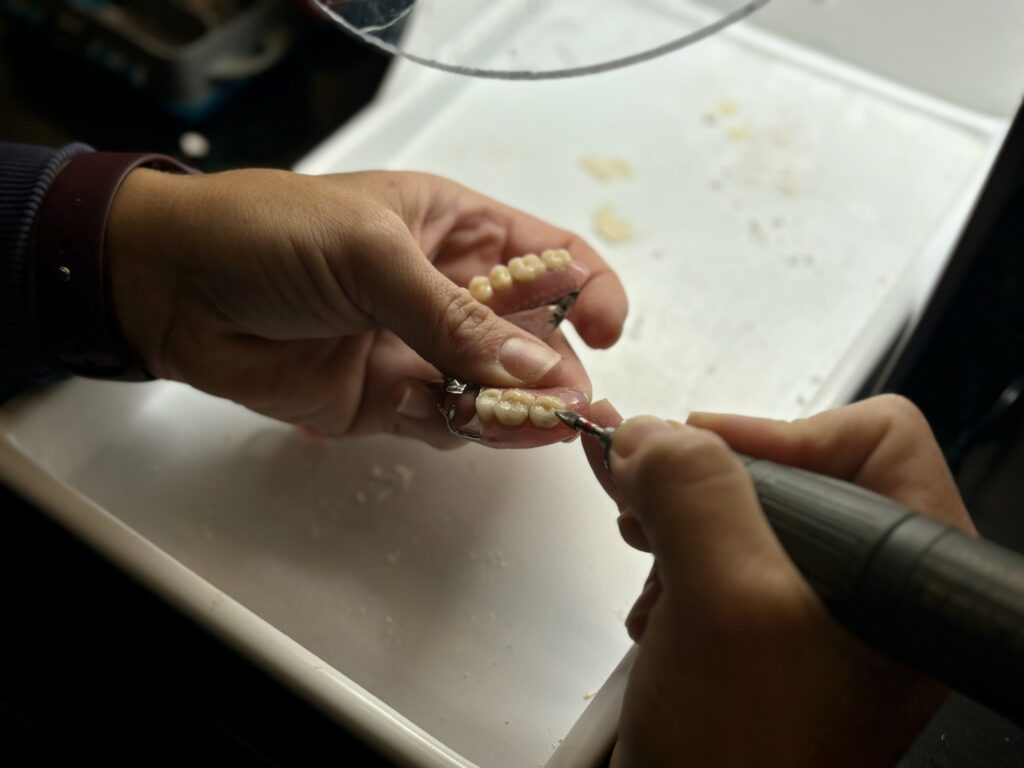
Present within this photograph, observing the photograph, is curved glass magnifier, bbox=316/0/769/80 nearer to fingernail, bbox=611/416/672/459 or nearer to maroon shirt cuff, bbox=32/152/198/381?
maroon shirt cuff, bbox=32/152/198/381

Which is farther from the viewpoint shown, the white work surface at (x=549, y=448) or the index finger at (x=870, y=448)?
the white work surface at (x=549, y=448)

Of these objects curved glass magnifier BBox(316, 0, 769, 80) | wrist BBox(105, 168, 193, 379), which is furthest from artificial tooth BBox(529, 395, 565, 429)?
curved glass magnifier BBox(316, 0, 769, 80)

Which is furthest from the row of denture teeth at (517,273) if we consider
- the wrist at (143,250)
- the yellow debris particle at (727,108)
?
the yellow debris particle at (727,108)

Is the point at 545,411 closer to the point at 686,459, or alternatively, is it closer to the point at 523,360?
the point at 523,360

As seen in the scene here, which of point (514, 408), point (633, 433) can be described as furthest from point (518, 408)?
point (633, 433)

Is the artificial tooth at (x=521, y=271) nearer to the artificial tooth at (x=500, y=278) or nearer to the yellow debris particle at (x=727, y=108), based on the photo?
the artificial tooth at (x=500, y=278)

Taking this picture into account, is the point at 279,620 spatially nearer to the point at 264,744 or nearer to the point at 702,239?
the point at 264,744
